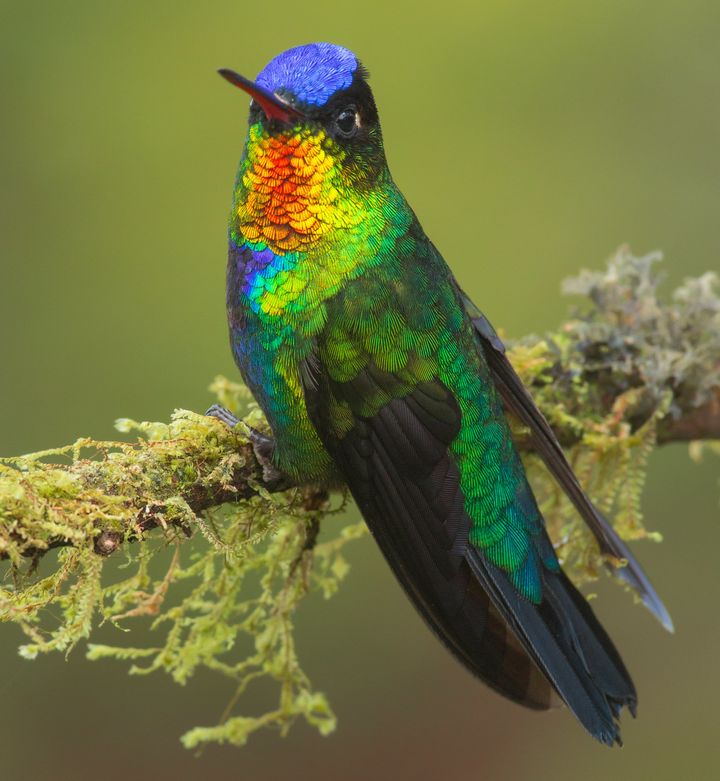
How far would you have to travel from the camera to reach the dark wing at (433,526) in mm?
2721

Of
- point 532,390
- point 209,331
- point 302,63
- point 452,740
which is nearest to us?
point 302,63

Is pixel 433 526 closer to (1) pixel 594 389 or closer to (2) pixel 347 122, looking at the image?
(1) pixel 594 389

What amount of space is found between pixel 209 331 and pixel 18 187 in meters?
1.44

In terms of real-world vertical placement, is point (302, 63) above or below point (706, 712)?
above

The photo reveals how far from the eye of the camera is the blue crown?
2.71 metres

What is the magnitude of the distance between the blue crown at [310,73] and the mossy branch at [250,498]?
0.89 meters

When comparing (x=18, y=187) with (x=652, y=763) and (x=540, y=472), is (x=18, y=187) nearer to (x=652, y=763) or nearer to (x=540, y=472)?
(x=540, y=472)

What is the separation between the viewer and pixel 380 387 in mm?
2730

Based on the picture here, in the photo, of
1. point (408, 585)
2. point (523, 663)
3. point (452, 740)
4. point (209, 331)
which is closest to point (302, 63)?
point (408, 585)

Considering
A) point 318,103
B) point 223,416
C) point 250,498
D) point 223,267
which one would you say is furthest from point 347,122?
point 223,267

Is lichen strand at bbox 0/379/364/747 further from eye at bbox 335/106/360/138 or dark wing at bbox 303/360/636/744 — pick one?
eye at bbox 335/106/360/138

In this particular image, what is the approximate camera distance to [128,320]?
5.71 metres

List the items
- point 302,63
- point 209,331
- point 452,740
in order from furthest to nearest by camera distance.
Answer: point 452,740
point 209,331
point 302,63

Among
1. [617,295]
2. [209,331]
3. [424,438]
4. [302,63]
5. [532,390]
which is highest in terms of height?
[209,331]
